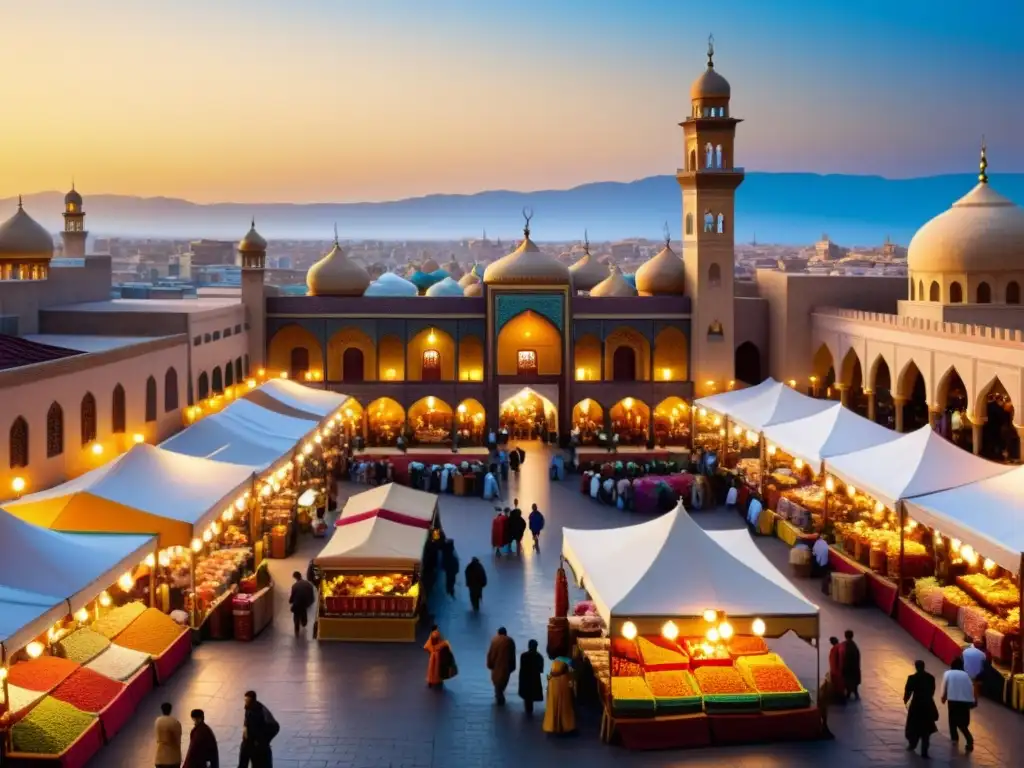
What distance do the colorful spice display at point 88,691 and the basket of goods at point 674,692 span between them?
6214 mm

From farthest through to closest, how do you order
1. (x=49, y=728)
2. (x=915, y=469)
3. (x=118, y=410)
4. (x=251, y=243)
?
(x=251, y=243) → (x=118, y=410) → (x=915, y=469) → (x=49, y=728)

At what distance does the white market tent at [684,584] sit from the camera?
13.9 meters

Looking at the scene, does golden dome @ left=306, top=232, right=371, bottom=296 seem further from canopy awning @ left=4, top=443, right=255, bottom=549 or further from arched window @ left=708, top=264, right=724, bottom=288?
canopy awning @ left=4, top=443, right=255, bottom=549

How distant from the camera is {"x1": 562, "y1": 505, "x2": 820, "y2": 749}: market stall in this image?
13.5m

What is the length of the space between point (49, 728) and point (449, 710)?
15.1 feet

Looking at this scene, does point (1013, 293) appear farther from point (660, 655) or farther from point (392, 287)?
point (392, 287)

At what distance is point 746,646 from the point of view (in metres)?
14.5

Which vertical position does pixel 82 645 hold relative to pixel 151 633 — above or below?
above

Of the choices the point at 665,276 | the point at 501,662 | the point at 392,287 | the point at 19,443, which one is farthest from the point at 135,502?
the point at 392,287

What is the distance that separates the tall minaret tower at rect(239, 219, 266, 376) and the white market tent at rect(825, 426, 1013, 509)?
22027 mm

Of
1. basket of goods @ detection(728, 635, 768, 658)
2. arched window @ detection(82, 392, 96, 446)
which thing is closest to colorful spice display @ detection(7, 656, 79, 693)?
basket of goods @ detection(728, 635, 768, 658)

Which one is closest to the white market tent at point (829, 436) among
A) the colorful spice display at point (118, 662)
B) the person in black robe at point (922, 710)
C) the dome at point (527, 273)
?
the person in black robe at point (922, 710)

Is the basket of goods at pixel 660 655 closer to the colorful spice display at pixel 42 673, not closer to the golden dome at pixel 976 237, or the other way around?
the colorful spice display at pixel 42 673

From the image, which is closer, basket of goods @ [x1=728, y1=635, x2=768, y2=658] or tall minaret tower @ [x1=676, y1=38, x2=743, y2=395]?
basket of goods @ [x1=728, y1=635, x2=768, y2=658]
